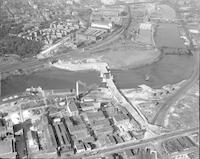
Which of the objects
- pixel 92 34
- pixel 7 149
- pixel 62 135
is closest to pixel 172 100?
pixel 62 135

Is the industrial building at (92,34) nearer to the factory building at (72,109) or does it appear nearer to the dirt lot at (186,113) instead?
the factory building at (72,109)

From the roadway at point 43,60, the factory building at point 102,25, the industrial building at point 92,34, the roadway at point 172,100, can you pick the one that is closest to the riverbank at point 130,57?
the roadway at point 43,60

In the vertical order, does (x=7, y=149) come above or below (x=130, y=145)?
above

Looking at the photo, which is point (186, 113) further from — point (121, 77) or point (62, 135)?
point (121, 77)

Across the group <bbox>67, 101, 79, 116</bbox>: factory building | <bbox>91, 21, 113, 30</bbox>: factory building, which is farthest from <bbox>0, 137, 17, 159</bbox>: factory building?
<bbox>91, 21, 113, 30</bbox>: factory building

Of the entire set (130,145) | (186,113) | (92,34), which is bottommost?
(130,145)

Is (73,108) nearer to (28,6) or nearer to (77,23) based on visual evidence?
(77,23)
